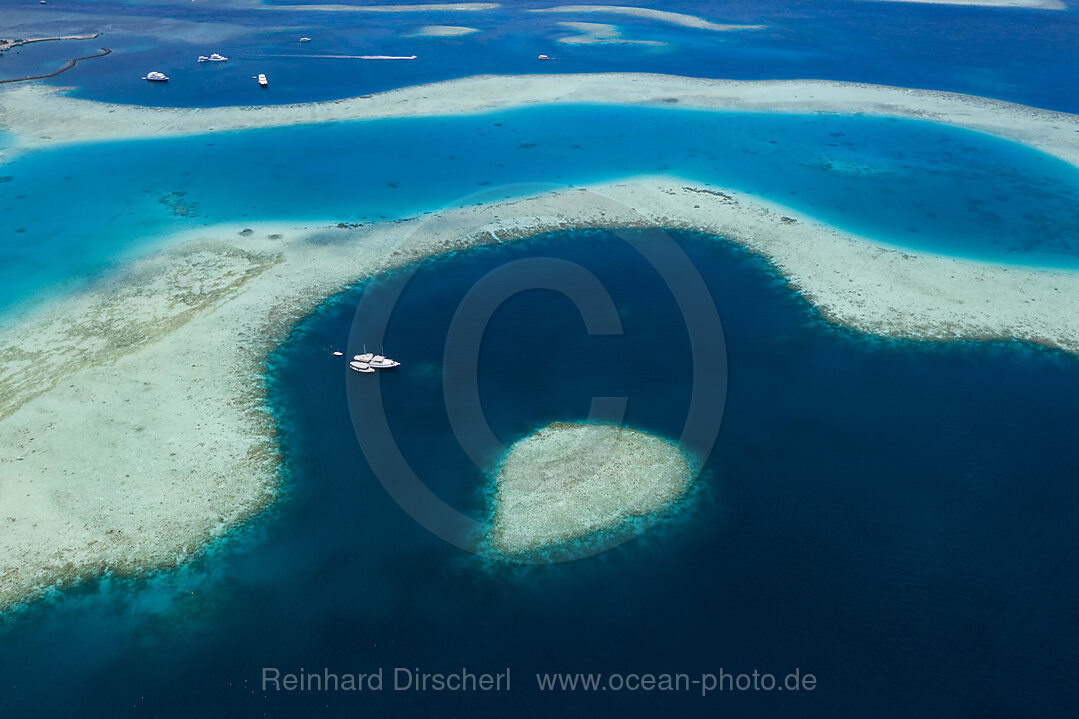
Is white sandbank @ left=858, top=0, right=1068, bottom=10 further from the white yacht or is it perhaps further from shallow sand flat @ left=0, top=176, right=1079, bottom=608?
the white yacht

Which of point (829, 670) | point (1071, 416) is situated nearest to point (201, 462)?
point (829, 670)

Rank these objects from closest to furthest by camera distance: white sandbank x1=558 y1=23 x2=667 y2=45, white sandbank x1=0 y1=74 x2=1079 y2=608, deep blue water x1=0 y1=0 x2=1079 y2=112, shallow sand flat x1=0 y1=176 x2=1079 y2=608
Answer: shallow sand flat x1=0 y1=176 x2=1079 y2=608 → white sandbank x1=0 y1=74 x2=1079 y2=608 → deep blue water x1=0 y1=0 x2=1079 y2=112 → white sandbank x1=558 y1=23 x2=667 y2=45

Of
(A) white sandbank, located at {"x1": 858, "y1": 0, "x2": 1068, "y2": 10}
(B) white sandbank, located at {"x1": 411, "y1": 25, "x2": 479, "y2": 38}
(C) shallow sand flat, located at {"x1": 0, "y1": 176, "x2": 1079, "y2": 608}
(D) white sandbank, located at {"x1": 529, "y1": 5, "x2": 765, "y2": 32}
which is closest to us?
(C) shallow sand flat, located at {"x1": 0, "y1": 176, "x2": 1079, "y2": 608}

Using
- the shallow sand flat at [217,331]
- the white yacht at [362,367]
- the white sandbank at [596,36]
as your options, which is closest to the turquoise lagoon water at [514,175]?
the shallow sand flat at [217,331]

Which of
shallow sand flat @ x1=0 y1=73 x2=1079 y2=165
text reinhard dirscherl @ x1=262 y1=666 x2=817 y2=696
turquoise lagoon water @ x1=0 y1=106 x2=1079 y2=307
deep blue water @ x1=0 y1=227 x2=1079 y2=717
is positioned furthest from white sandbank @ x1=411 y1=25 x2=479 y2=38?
text reinhard dirscherl @ x1=262 y1=666 x2=817 y2=696

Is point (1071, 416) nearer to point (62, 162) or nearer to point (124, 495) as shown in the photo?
point (124, 495)

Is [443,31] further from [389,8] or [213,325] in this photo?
[213,325]
